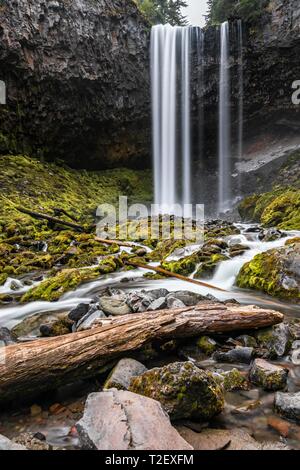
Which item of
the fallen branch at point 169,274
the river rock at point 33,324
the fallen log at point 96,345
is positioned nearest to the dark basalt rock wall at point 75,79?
the fallen branch at point 169,274

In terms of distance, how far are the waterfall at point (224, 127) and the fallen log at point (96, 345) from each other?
18.4 m

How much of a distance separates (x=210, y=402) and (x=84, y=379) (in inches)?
43.6

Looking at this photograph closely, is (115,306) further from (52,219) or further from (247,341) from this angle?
(52,219)

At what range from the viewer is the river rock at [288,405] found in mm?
2213

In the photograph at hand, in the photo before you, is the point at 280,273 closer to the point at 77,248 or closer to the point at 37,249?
the point at 77,248

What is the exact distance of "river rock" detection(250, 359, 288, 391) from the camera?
2594 millimetres

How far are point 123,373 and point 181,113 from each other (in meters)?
23.3

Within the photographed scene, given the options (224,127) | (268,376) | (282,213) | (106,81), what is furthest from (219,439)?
(224,127)

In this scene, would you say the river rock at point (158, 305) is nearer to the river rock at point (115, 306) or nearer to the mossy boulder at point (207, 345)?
the river rock at point (115, 306)

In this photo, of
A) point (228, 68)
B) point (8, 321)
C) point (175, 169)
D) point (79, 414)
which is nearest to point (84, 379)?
point (79, 414)

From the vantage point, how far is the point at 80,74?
1870cm

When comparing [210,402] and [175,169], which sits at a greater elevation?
[175,169]

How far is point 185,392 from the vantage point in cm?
218
